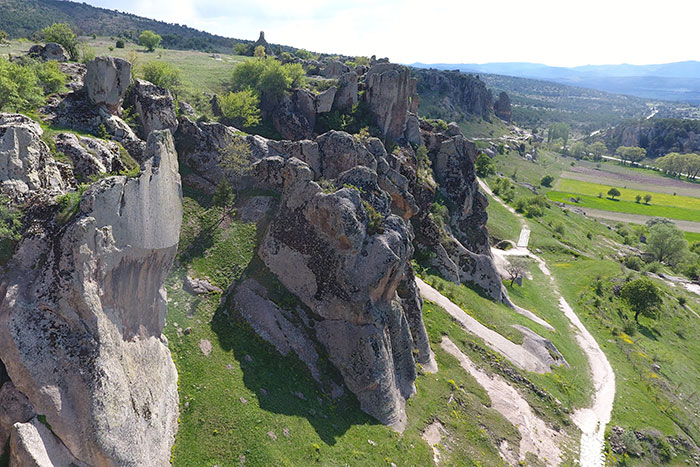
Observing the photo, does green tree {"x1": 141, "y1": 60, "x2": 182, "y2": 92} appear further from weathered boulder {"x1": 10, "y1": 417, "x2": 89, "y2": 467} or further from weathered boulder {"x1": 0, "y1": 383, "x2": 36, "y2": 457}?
weathered boulder {"x1": 10, "y1": 417, "x2": 89, "y2": 467}

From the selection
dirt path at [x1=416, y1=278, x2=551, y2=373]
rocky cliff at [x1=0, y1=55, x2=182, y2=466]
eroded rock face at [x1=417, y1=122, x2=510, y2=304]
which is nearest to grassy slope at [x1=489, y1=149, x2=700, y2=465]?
dirt path at [x1=416, y1=278, x2=551, y2=373]

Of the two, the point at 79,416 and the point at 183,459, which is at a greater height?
the point at 79,416

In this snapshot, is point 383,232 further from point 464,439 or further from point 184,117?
point 184,117

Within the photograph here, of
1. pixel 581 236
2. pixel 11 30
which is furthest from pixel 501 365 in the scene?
pixel 11 30

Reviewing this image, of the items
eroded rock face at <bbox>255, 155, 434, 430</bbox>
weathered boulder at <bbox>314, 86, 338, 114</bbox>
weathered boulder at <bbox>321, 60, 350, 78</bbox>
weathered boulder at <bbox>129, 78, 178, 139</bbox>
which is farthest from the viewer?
weathered boulder at <bbox>321, 60, 350, 78</bbox>

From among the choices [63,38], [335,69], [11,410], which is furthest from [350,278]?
[335,69]

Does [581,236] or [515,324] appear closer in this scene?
[515,324]
